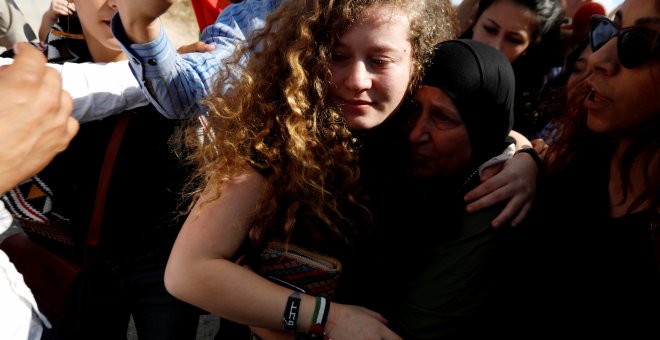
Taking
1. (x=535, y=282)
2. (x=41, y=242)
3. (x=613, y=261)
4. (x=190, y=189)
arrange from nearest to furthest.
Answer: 1. (x=613, y=261)
2. (x=535, y=282)
3. (x=190, y=189)
4. (x=41, y=242)

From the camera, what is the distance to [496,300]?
120 centimetres

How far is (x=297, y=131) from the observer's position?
1254 millimetres

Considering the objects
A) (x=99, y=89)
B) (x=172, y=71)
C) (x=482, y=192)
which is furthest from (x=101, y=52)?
(x=482, y=192)

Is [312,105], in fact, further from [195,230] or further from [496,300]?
[496,300]

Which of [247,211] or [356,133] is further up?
[356,133]

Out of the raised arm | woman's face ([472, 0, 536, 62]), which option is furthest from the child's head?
woman's face ([472, 0, 536, 62])

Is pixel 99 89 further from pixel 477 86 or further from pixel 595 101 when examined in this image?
pixel 595 101

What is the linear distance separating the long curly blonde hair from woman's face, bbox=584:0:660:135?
520mm

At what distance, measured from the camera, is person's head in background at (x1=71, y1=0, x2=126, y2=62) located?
1719 mm

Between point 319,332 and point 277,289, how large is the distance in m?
0.17

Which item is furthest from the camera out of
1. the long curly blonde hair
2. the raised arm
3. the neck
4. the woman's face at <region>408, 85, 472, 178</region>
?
the neck

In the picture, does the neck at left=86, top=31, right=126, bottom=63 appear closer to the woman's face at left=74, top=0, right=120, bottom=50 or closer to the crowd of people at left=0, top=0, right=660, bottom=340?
the woman's face at left=74, top=0, right=120, bottom=50

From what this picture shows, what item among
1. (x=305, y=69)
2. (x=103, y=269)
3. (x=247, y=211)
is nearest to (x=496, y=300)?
(x=247, y=211)

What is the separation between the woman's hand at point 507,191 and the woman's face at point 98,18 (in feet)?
5.10
